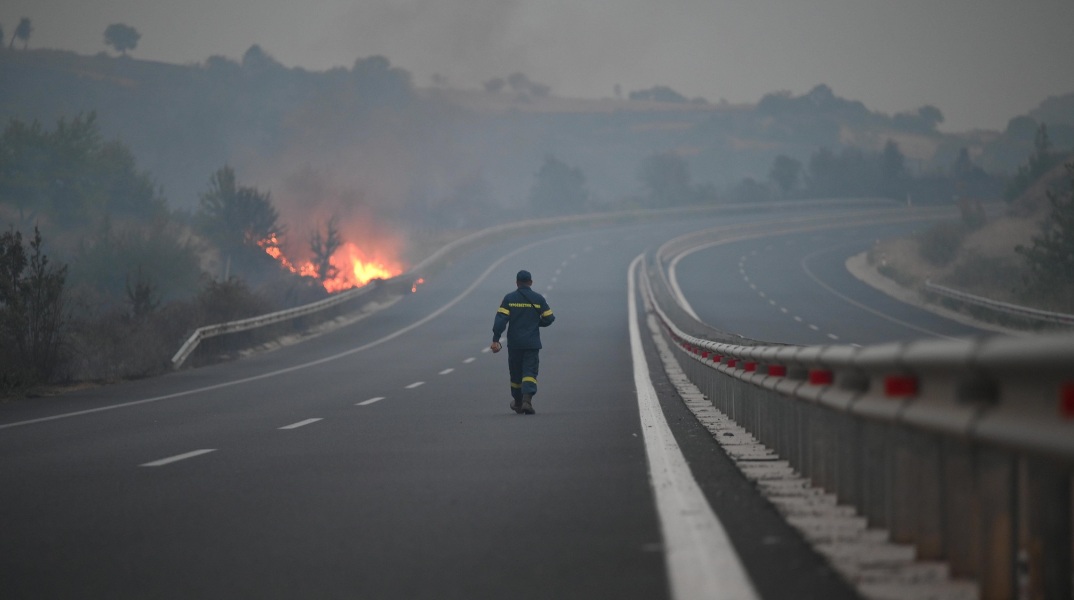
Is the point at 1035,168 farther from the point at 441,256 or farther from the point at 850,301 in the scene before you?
the point at 441,256

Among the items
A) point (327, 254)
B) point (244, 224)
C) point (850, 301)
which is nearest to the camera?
point (850, 301)

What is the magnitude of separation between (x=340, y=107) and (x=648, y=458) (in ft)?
565

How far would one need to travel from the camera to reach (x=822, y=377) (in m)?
8.07

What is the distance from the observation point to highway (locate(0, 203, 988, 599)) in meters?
6.06

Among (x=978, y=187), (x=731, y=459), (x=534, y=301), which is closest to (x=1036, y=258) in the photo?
(x=534, y=301)

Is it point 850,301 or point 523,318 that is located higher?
point 523,318

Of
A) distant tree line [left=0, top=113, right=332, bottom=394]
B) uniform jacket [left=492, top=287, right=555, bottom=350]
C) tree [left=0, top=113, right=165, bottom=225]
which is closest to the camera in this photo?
uniform jacket [left=492, top=287, right=555, bottom=350]

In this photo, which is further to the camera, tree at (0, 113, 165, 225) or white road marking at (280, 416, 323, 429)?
tree at (0, 113, 165, 225)

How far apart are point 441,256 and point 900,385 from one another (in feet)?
243

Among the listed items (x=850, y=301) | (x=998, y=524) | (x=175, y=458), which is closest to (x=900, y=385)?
(x=998, y=524)

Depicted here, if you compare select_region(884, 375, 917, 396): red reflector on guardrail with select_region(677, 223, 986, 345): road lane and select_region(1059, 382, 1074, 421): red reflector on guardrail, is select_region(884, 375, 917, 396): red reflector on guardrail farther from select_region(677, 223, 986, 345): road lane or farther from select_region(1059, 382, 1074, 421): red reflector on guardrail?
select_region(677, 223, 986, 345): road lane

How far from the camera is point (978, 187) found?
153500 millimetres

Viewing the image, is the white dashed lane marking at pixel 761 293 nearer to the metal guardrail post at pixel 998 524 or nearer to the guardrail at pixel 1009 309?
the guardrail at pixel 1009 309

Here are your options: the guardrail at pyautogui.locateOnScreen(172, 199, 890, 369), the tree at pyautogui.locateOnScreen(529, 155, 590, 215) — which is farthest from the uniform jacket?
the tree at pyautogui.locateOnScreen(529, 155, 590, 215)
